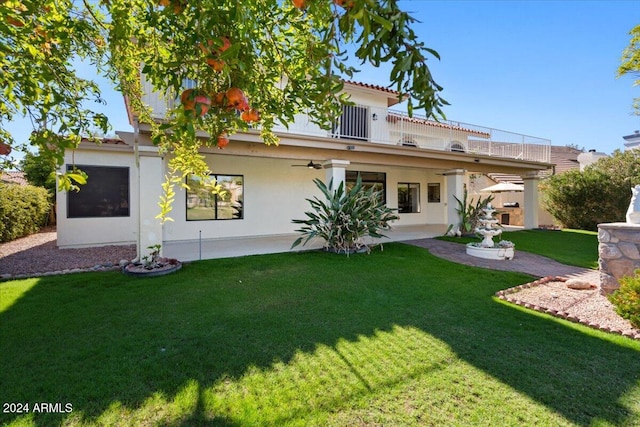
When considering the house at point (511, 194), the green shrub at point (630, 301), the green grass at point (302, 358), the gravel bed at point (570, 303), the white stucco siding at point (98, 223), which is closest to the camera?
the green grass at point (302, 358)

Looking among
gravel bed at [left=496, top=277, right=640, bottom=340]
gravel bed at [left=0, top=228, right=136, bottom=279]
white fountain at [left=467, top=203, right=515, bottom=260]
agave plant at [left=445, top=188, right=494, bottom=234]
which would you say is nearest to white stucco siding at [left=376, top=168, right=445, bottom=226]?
agave plant at [left=445, top=188, right=494, bottom=234]

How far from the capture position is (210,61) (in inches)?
53.9

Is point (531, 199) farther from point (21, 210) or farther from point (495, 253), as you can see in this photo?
point (21, 210)

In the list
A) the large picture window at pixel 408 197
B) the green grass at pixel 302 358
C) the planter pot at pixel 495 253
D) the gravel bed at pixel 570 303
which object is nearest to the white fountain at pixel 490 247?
the planter pot at pixel 495 253

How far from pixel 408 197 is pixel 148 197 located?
12.0 metres

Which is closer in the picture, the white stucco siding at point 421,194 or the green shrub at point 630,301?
the green shrub at point 630,301

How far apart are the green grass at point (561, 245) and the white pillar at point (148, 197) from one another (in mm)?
9045

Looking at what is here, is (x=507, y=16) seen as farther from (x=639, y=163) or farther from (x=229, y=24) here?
(x=639, y=163)

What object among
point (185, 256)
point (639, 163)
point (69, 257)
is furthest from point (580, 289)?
point (639, 163)

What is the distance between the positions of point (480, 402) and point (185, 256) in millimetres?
7027

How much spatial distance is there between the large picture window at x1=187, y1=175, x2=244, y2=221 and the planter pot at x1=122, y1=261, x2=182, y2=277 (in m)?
3.86

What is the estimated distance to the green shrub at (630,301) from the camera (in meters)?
3.63

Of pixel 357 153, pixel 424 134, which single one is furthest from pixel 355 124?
pixel 424 134

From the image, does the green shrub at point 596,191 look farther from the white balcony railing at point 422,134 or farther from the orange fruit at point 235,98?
the orange fruit at point 235,98
